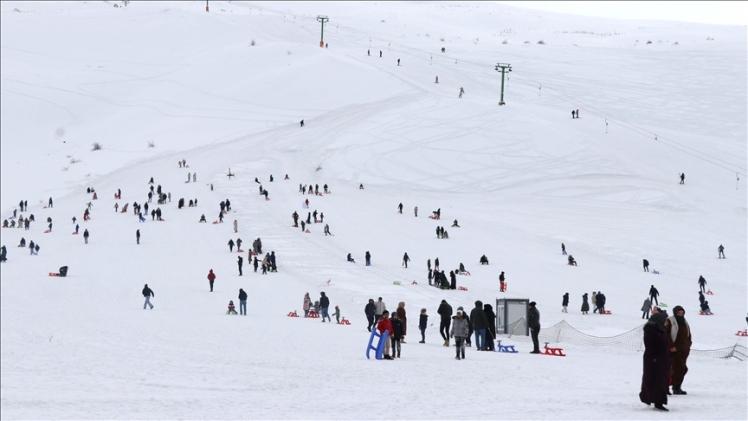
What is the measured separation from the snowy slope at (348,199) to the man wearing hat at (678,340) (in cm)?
48

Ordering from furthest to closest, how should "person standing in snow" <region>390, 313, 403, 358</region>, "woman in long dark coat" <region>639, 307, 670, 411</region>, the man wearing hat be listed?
1. "person standing in snow" <region>390, 313, 403, 358</region>
2. the man wearing hat
3. "woman in long dark coat" <region>639, 307, 670, 411</region>

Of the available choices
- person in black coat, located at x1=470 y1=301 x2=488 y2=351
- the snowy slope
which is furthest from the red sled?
person in black coat, located at x1=470 y1=301 x2=488 y2=351

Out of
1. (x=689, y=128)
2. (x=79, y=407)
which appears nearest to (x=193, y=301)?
(x=79, y=407)

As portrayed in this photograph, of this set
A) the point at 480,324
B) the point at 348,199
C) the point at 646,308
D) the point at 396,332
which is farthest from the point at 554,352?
the point at 348,199

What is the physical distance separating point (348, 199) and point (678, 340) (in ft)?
144

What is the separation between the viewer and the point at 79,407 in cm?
1392

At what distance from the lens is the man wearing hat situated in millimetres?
12492

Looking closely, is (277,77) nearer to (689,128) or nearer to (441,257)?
(689,128)

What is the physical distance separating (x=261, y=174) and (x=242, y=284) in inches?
1055

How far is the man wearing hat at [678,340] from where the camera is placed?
12.5 m

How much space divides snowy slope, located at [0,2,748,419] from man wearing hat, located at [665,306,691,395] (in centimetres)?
48

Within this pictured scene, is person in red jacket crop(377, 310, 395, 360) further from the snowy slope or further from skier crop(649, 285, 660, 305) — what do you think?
skier crop(649, 285, 660, 305)

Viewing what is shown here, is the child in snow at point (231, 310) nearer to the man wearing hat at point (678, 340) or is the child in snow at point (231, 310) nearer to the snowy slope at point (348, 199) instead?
the snowy slope at point (348, 199)

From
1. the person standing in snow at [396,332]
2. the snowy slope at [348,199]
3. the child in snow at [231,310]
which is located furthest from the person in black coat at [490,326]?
the child in snow at [231,310]
